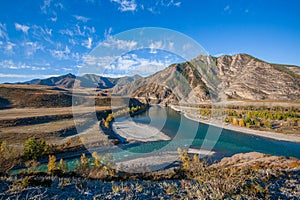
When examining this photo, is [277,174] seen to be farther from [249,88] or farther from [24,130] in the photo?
[249,88]

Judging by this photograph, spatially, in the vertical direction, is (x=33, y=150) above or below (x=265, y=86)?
below

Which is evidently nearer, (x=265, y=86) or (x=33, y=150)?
(x=33, y=150)

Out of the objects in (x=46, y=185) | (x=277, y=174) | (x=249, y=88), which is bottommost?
(x=277, y=174)

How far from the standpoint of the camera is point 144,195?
301 inches

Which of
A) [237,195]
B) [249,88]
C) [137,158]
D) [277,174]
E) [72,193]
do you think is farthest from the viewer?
[249,88]

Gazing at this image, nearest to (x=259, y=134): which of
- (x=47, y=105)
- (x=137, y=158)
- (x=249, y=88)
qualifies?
(x=137, y=158)

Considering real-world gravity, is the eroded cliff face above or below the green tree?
above

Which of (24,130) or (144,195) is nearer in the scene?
(144,195)

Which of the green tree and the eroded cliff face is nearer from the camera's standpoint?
the green tree

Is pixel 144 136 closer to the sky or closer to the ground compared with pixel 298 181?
closer to the ground

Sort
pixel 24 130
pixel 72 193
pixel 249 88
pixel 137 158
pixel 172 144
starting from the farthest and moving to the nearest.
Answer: pixel 249 88, pixel 24 130, pixel 172 144, pixel 137 158, pixel 72 193

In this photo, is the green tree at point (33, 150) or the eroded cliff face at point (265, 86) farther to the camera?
the eroded cliff face at point (265, 86)

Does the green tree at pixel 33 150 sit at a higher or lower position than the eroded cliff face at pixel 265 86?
lower

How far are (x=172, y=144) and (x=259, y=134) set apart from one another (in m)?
26.1
